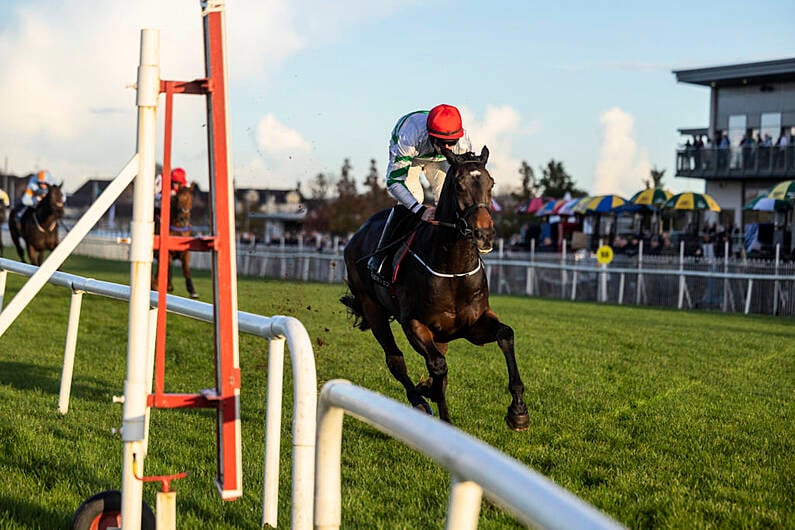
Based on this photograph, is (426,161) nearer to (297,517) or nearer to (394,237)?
(394,237)

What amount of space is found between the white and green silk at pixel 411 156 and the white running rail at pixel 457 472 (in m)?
4.04

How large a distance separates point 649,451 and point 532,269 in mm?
20378

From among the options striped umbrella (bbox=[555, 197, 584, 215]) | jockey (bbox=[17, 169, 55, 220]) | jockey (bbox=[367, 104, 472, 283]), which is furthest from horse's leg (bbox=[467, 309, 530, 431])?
striped umbrella (bbox=[555, 197, 584, 215])

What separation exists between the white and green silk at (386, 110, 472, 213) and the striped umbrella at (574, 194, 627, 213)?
70.5 ft

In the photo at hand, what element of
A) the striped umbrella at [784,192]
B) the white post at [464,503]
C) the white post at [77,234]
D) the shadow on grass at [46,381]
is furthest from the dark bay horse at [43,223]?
the white post at [464,503]

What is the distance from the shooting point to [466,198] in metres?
5.93

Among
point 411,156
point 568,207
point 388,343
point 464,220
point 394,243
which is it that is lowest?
point 388,343

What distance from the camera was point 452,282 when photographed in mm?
6277

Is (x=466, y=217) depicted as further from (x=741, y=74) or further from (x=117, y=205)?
(x=117, y=205)

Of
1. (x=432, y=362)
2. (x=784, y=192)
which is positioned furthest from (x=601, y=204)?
(x=432, y=362)

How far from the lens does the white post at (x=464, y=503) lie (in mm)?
1984

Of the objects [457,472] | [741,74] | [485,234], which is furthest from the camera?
[741,74]

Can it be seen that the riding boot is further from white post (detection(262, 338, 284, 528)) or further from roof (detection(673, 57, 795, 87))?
roof (detection(673, 57, 795, 87))

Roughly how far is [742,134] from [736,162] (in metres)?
2.06
